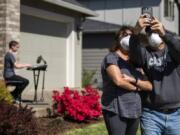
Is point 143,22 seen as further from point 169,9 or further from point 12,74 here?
point 169,9

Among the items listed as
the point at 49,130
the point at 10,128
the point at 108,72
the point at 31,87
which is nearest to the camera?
the point at 108,72

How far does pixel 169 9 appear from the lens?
25812mm

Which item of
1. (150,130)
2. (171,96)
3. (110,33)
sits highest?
(110,33)

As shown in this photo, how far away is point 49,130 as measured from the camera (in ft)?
31.1

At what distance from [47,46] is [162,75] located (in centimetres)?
1227

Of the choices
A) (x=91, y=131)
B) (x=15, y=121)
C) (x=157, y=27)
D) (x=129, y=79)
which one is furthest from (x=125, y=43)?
(x=91, y=131)

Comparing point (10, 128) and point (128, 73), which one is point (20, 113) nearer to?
point (10, 128)

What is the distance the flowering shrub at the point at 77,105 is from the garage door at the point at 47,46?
4294 mm

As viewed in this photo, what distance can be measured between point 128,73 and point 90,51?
60.0 feet

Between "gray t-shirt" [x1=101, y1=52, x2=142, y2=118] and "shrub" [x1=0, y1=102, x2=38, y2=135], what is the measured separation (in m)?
2.04

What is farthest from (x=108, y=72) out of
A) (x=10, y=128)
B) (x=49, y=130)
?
(x=49, y=130)

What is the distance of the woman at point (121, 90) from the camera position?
5.39 meters

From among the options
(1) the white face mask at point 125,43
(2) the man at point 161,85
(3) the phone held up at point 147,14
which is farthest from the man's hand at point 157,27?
(1) the white face mask at point 125,43

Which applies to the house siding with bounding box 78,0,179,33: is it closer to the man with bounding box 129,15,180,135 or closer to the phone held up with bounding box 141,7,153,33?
the man with bounding box 129,15,180,135
